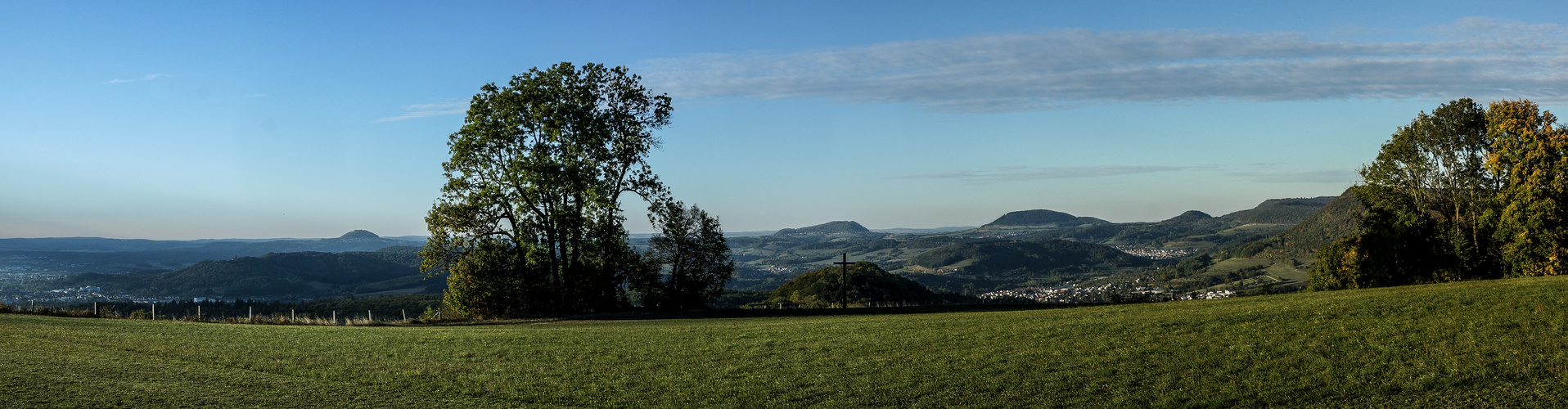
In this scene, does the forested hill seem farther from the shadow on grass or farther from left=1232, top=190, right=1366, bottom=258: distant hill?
left=1232, top=190, right=1366, bottom=258: distant hill

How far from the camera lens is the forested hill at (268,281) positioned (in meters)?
175

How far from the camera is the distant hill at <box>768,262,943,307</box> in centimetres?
8456

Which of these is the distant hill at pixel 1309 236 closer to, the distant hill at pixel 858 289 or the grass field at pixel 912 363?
the distant hill at pixel 858 289

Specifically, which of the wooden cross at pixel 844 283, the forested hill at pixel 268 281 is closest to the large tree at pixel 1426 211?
the wooden cross at pixel 844 283

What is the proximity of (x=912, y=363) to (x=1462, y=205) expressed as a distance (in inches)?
1956

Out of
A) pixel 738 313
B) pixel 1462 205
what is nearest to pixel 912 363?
pixel 738 313

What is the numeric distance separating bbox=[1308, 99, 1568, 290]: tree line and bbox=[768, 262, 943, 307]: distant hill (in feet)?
137

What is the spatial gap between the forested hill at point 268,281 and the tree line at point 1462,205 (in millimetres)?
155858

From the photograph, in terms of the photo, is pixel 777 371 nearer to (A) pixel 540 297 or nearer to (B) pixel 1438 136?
(A) pixel 540 297

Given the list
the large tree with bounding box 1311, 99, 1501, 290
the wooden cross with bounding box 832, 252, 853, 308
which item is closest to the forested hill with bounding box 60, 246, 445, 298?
the wooden cross with bounding box 832, 252, 853, 308

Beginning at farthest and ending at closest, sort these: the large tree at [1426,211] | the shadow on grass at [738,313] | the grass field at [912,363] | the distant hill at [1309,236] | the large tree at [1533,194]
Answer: the distant hill at [1309,236]
the large tree at [1426,211]
the large tree at [1533,194]
the shadow on grass at [738,313]
the grass field at [912,363]

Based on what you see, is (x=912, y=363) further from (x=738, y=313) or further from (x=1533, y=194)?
(x=1533, y=194)

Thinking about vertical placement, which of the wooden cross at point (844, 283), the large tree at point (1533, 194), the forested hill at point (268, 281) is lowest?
the forested hill at point (268, 281)

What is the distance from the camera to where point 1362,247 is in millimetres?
47719
